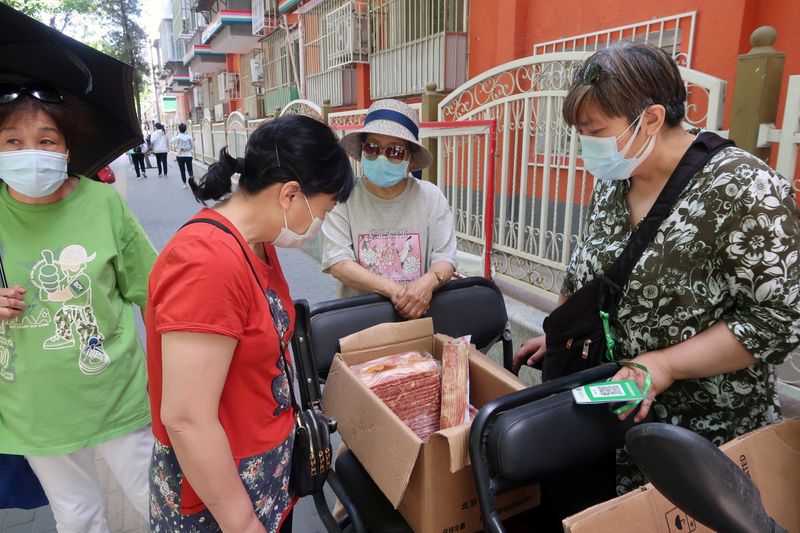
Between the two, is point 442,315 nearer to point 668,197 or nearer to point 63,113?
point 668,197

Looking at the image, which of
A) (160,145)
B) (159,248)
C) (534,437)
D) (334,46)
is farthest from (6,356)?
(160,145)

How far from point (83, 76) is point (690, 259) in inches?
68.5

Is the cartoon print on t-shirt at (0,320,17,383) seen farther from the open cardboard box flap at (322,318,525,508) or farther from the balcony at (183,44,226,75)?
the balcony at (183,44,226,75)

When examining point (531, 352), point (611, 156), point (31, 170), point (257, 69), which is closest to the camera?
point (611, 156)

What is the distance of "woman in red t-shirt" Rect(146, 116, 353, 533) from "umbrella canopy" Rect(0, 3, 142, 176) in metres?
0.64

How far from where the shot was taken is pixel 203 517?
1127 mm

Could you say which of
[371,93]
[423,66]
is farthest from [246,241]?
[371,93]

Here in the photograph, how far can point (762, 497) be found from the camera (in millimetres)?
1007

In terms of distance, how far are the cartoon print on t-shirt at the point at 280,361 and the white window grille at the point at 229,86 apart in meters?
20.3

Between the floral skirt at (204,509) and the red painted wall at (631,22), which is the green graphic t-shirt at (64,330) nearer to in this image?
the floral skirt at (204,509)

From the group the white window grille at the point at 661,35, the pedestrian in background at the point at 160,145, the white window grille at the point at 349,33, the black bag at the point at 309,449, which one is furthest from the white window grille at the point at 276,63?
the black bag at the point at 309,449

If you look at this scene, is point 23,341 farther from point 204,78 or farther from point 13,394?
point 204,78

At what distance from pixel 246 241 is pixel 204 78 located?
28.5 m

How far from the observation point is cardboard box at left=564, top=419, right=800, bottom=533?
89 cm
